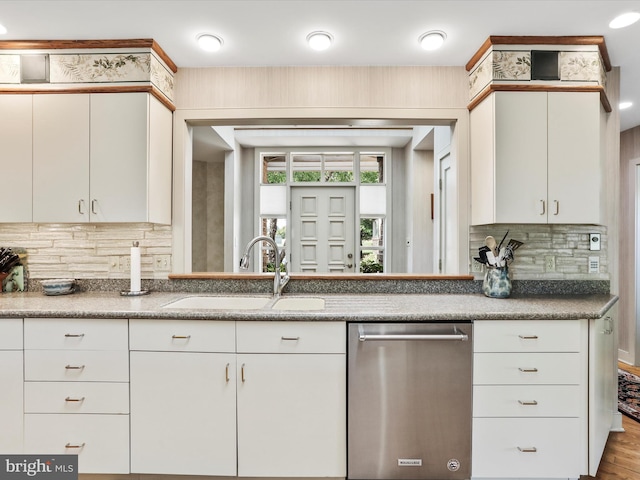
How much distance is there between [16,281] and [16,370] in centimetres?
83

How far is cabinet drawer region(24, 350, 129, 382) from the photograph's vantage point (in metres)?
1.67

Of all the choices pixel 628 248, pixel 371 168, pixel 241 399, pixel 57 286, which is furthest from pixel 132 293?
pixel 628 248

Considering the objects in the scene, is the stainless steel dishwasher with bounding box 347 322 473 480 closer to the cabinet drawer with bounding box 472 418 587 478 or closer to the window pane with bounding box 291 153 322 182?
the cabinet drawer with bounding box 472 418 587 478

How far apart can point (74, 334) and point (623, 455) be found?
3076 mm

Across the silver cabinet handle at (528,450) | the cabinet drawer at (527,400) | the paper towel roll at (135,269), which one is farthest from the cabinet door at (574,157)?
Result: the paper towel roll at (135,269)

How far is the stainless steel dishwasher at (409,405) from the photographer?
165 centimetres

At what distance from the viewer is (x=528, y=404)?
5.42 feet

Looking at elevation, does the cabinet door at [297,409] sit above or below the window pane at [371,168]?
below

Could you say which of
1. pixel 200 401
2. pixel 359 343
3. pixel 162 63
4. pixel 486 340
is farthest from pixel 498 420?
pixel 162 63

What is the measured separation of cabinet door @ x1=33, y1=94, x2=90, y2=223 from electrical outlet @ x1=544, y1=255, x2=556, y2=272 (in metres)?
2.87

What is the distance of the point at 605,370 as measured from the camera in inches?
75.0

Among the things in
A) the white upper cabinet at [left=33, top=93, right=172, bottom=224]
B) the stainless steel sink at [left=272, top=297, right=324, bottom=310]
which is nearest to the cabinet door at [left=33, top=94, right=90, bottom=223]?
the white upper cabinet at [left=33, top=93, right=172, bottom=224]

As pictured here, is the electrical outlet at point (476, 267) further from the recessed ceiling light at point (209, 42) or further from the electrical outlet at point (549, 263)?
the recessed ceiling light at point (209, 42)

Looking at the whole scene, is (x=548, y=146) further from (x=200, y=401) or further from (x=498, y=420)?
(x=200, y=401)
